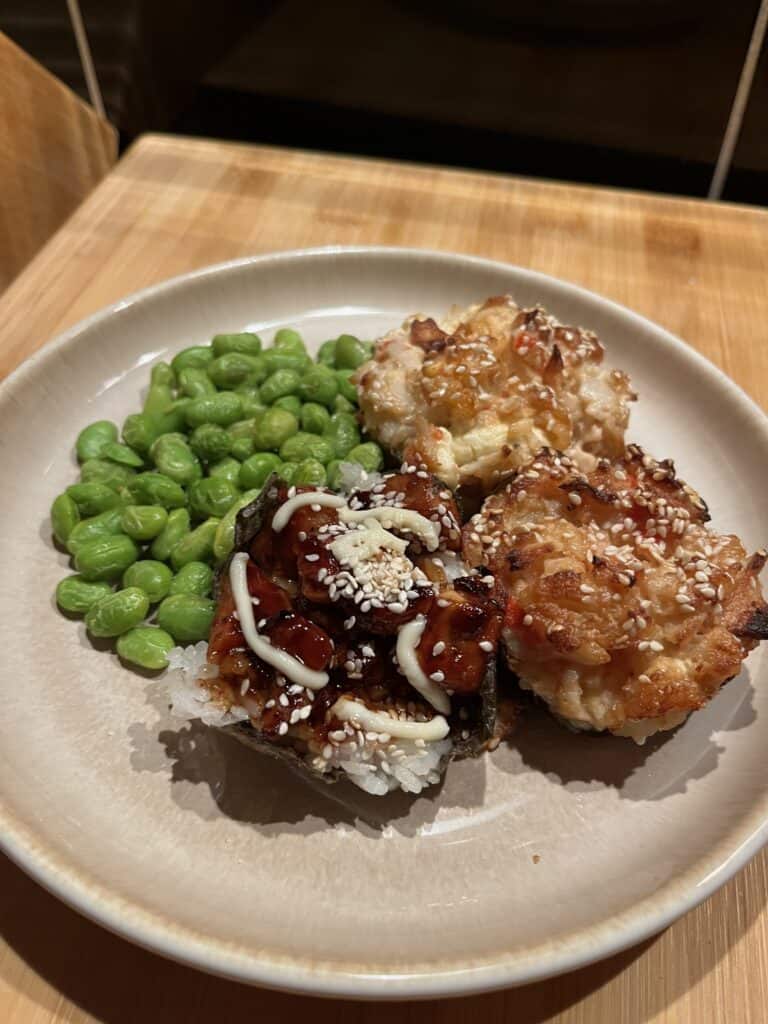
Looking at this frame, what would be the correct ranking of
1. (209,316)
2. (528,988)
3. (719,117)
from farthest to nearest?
(719,117) < (209,316) < (528,988)

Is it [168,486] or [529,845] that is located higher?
[168,486]

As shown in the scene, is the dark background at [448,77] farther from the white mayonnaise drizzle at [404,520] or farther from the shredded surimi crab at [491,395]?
the white mayonnaise drizzle at [404,520]

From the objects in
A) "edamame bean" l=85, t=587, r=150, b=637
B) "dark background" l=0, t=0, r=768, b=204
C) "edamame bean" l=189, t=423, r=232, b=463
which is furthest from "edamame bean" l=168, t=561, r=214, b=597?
"dark background" l=0, t=0, r=768, b=204

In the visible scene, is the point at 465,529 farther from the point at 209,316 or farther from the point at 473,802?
the point at 209,316

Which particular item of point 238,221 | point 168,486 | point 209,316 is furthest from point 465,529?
point 238,221

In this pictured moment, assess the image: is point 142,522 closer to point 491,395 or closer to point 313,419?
point 313,419

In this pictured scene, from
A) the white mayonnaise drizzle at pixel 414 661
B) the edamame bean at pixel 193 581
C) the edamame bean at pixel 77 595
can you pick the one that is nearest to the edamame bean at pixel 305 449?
the edamame bean at pixel 193 581

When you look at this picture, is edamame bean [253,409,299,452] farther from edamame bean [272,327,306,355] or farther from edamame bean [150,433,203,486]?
edamame bean [272,327,306,355]
